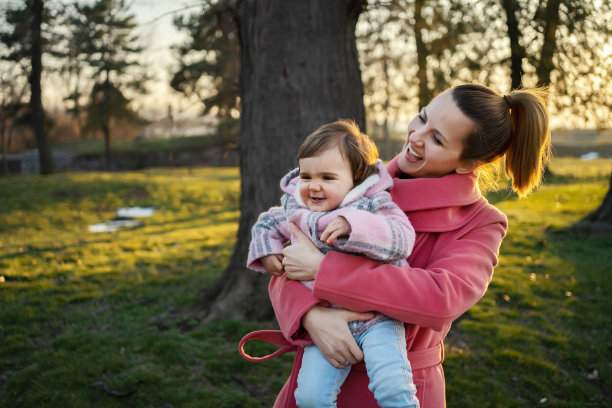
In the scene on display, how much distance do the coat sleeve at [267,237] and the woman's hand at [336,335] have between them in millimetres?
390

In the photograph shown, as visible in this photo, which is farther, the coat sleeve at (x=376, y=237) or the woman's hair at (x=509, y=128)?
the woman's hair at (x=509, y=128)

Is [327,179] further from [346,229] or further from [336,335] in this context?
[336,335]

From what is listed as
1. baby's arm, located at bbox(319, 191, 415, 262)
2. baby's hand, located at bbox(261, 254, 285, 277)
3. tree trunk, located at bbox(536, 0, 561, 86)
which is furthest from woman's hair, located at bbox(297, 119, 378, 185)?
tree trunk, located at bbox(536, 0, 561, 86)

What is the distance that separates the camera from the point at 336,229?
1.60 meters

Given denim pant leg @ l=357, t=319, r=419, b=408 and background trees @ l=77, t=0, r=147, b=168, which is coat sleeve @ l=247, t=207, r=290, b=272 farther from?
background trees @ l=77, t=0, r=147, b=168

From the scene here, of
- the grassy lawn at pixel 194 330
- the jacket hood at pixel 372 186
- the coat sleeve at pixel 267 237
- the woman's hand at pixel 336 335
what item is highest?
the jacket hood at pixel 372 186

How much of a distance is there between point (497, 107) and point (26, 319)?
17.7 feet

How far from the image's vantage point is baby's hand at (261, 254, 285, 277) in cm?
188

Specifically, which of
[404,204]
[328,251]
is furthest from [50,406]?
[404,204]

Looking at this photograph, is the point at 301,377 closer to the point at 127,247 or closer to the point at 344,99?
the point at 344,99

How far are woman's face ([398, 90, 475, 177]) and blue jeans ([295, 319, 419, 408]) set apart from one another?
2.21ft

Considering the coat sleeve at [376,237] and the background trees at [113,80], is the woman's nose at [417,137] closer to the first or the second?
the coat sleeve at [376,237]

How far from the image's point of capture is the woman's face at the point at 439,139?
1.80 m

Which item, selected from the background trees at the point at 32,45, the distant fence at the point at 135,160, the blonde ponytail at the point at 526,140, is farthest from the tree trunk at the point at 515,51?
the distant fence at the point at 135,160
